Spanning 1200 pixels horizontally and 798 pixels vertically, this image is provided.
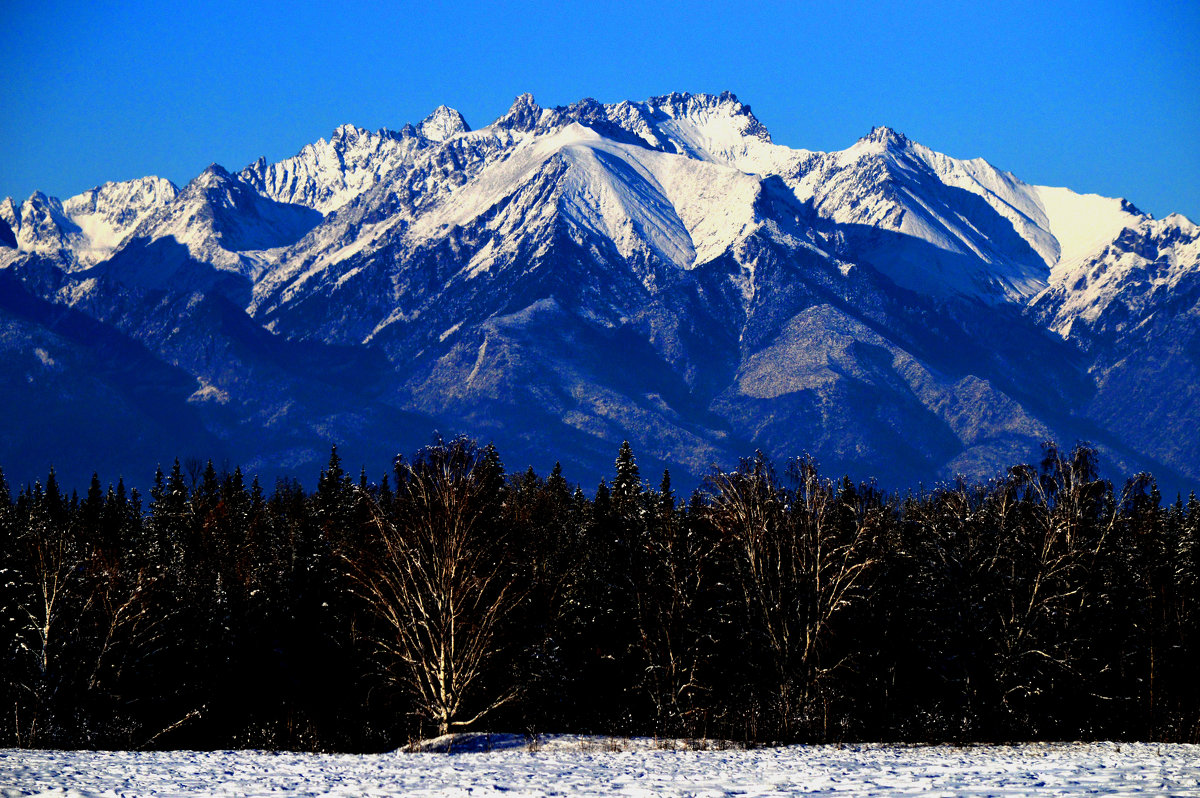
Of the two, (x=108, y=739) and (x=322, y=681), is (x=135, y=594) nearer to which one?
(x=108, y=739)

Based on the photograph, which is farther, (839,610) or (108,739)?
(839,610)

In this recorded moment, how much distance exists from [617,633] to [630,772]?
19473mm

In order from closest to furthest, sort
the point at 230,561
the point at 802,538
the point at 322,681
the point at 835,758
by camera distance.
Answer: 1. the point at 835,758
2. the point at 802,538
3. the point at 322,681
4. the point at 230,561

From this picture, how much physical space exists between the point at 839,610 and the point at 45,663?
3003 cm

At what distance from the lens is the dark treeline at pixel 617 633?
1869 inches

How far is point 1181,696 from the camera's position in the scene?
192 ft

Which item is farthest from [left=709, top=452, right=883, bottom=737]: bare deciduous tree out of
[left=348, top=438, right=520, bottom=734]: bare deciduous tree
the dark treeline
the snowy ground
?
[left=348, top=438, right=520, bottom=734]: bare deciduous tree

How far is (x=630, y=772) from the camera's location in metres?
36.7

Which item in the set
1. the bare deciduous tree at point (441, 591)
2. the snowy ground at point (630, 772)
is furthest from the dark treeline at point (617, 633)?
the snowy ground at point (630, 772)

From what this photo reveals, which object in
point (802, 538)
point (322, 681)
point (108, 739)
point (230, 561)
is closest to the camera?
point (108, 739)

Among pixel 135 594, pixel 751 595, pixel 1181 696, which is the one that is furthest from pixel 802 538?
pixel 135 594

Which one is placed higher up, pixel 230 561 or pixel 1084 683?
pixel 230 561

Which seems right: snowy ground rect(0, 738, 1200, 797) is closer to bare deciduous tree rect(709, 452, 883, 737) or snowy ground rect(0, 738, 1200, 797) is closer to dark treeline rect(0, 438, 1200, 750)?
dark treeline rect(0, 438, 1200, 750)

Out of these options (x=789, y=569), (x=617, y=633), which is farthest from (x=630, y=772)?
(x=617, y=633)
